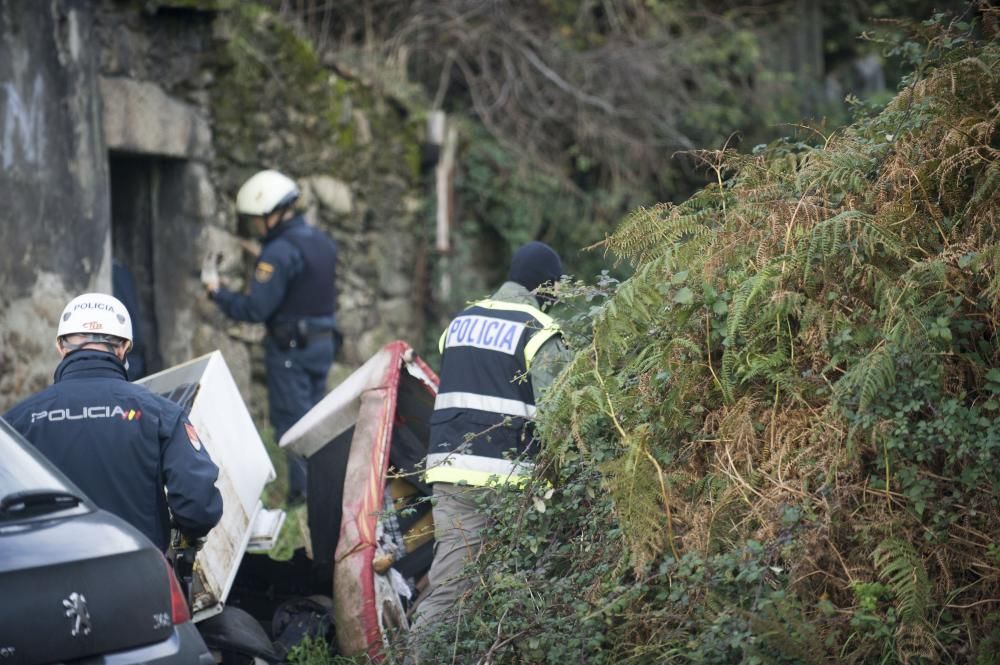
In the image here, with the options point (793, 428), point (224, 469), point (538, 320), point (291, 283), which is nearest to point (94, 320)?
point (224, 469)

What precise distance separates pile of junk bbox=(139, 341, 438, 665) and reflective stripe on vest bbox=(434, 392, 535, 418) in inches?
16.1

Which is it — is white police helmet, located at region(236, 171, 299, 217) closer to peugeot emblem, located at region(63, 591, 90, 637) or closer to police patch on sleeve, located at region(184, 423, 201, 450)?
police patch on sleeve, located at region(184, 423, 201, 450)

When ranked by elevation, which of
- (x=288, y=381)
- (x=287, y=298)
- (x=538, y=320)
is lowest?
(x=288, y=381)

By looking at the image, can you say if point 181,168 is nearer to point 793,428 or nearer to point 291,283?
point 291,283

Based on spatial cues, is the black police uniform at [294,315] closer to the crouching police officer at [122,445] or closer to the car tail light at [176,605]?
the crouching police officer at [122,445]

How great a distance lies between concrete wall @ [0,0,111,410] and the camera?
7309 mm

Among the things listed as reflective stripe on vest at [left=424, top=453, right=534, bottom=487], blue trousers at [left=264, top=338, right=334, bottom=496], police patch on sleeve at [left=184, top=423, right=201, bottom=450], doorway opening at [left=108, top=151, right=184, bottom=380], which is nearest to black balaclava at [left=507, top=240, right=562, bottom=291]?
reflective stripe on vest at [left=424, top=453, right=534, bottom=487]

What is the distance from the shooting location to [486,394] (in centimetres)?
539

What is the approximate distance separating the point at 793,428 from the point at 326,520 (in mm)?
2451

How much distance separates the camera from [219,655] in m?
5.02

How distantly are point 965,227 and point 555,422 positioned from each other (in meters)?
1.63

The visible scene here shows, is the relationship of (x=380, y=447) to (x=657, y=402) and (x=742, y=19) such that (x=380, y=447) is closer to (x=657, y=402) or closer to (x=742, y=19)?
(x=657, y=402)

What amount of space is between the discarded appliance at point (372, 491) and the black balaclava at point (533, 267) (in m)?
0.67

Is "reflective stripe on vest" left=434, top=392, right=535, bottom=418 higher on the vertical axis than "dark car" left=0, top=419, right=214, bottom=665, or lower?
lower
